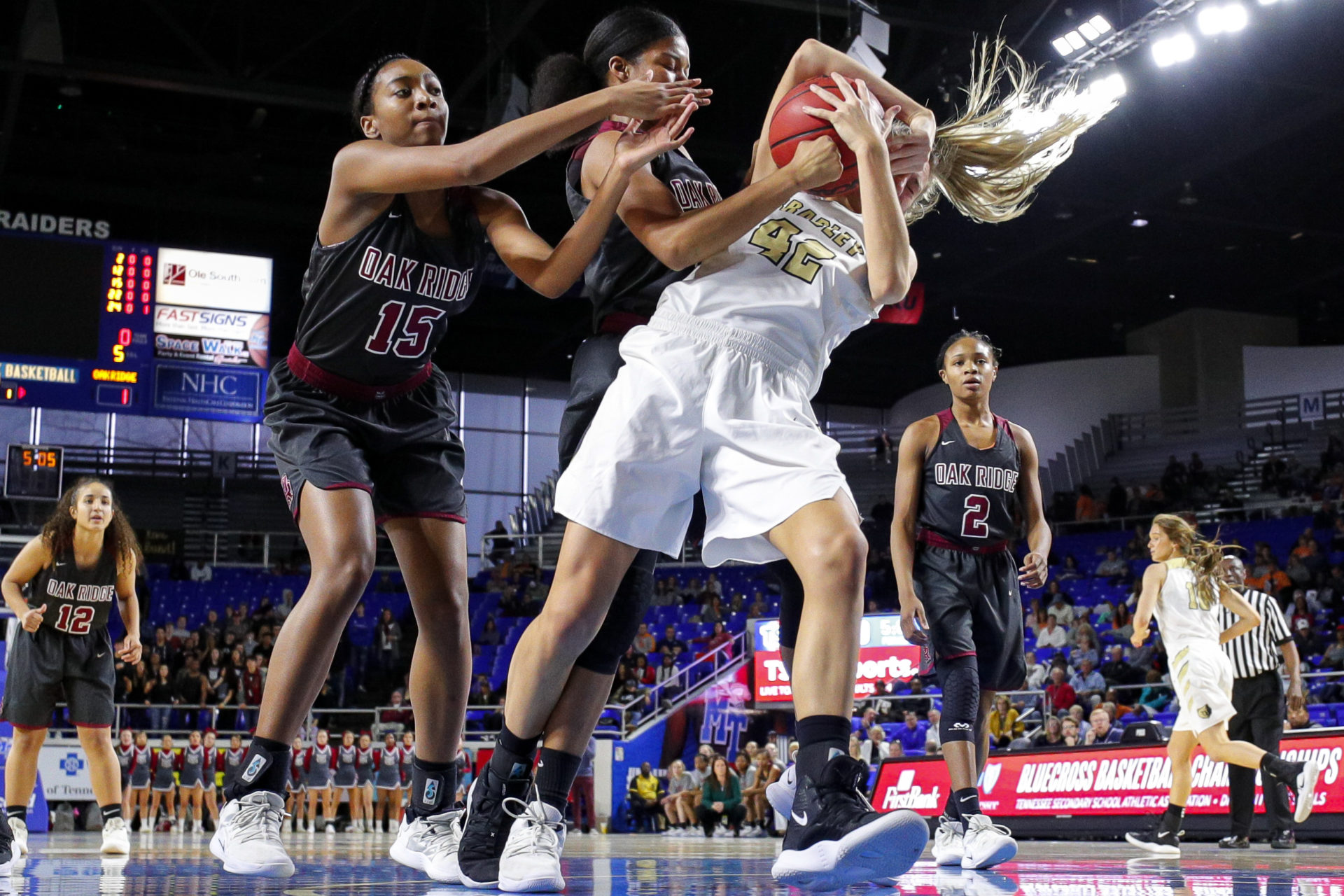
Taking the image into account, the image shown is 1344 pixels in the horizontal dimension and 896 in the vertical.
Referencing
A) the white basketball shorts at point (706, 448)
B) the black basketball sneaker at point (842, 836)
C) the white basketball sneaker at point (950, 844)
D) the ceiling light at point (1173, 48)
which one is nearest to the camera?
the black basketball sneaker at point (842, 836)

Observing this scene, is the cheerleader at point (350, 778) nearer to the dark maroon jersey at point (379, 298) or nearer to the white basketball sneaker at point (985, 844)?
the white basketball sneaker at point (985, 844)

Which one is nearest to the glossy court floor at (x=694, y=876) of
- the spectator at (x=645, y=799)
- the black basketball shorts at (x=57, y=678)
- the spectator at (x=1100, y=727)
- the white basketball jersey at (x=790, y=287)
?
the black basketball shorts at (x=57, y=678)

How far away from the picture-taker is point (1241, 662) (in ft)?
25.6

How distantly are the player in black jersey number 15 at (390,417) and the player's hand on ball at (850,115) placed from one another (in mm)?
326

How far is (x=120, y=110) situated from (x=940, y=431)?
16.6 m

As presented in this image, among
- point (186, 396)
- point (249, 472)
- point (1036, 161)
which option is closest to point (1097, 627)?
point (186, 396)

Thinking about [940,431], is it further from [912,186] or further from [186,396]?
[186,396]

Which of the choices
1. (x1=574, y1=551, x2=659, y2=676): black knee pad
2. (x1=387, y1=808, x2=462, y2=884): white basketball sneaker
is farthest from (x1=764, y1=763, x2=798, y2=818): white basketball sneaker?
(x1=387, y1=808, x2=462, y2=884): white basketball sneaker

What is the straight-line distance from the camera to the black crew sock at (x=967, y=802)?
4578 mm

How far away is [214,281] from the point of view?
14430 mm

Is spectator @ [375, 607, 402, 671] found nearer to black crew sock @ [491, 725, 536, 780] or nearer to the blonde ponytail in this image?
the blonde ponytail

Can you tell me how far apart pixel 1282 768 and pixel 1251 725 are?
3.56ft

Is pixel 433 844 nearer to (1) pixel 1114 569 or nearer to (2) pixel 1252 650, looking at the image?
(2) pixel 1252 650

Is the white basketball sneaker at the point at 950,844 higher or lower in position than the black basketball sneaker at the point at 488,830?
lower
